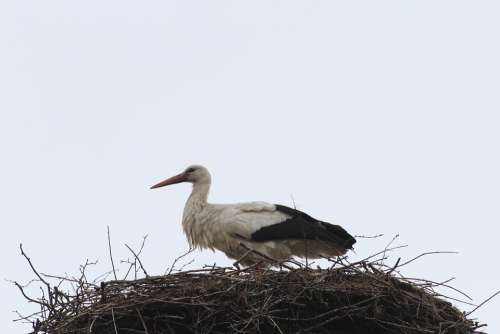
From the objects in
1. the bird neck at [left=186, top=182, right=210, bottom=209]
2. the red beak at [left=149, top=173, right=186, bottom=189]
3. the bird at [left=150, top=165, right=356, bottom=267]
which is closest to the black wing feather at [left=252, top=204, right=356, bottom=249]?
the bird at [left=150, top=165, right=356, bottom=267]

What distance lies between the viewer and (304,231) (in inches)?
286

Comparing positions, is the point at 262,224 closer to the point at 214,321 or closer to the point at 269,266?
the point at 269,266

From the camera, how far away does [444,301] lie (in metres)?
6.00

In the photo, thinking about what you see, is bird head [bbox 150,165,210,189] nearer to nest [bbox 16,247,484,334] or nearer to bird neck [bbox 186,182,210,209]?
bird neck [bbox 186,182,210,209]

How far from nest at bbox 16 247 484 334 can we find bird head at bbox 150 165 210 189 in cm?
259

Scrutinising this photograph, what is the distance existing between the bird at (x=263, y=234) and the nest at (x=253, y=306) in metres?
1.36

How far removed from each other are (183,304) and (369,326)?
3.41 ft

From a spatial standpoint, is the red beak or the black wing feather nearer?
the black wing feather

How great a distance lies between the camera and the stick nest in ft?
18.3

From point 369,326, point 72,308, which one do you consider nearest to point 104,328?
point 72,308

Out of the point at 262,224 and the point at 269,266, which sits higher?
the point at 262,224

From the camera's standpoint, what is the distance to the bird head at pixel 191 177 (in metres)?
8.42

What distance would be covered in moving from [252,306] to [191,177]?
119 inches

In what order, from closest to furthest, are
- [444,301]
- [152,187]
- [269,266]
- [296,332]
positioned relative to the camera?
[296,332] → [444,301] → [269,266] → [152,187]
